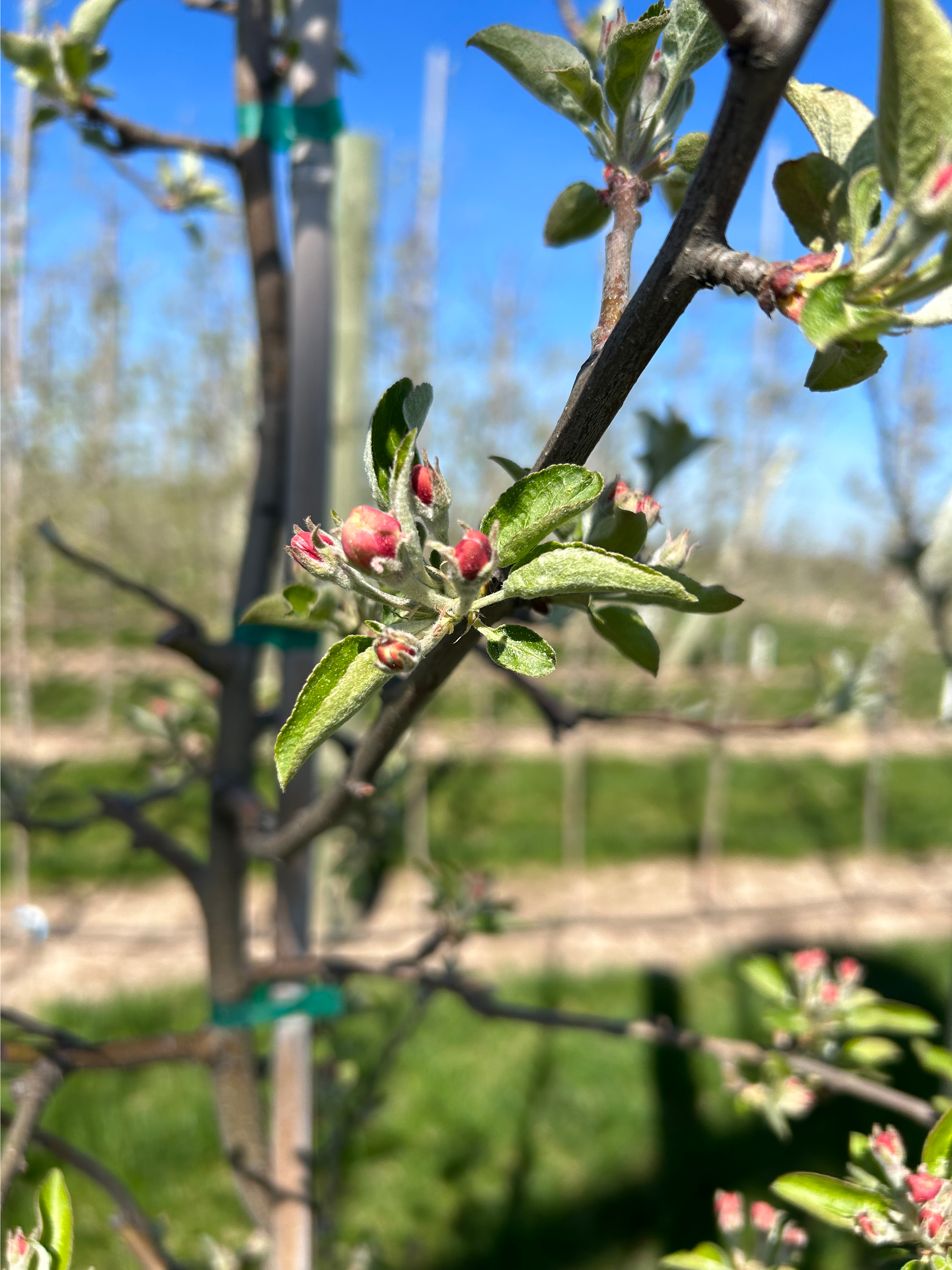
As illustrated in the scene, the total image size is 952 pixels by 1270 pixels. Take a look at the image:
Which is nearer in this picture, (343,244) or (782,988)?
(782,988)

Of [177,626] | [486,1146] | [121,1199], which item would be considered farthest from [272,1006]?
[486,1146]

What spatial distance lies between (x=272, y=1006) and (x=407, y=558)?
35.0 inches

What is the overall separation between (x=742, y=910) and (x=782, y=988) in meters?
4.39

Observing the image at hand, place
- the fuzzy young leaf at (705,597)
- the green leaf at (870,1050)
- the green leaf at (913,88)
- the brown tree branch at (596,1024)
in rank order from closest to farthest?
the green leaf at (913,88) → the fuzzy young leaf at (705,597) → the brown tree branch at (596,1024) → the green leaf at (870,1050)

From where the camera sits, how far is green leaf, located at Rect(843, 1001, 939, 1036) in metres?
1.07

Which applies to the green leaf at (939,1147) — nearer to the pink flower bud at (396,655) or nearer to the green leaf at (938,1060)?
the green leaf at (938,1060)

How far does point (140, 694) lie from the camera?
7.91 m

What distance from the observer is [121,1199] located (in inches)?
35.7

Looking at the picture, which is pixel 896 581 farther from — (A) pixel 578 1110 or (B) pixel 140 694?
(B) pixel 140 694

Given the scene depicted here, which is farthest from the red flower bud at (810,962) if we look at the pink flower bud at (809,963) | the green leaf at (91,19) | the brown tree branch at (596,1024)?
the green leaf at (91,19)

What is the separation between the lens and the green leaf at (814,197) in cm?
49

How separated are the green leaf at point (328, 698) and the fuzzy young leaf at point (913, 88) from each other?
313mm

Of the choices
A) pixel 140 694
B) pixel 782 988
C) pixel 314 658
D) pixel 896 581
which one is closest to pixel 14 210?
pixel 140 694

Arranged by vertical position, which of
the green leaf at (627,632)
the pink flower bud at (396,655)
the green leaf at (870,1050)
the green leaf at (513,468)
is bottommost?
the green leaf at (870,1050)
